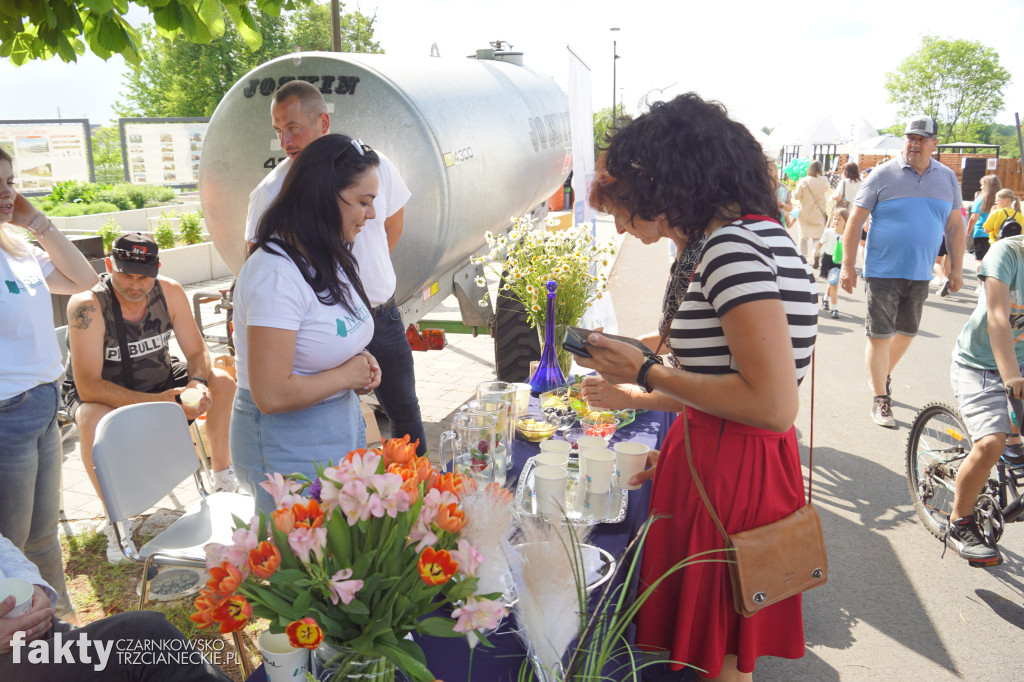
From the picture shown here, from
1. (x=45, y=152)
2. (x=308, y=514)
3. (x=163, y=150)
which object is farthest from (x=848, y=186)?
(x=45, y=152)

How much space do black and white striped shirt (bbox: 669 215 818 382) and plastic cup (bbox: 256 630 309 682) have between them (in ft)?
3.73

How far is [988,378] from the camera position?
3.23 m

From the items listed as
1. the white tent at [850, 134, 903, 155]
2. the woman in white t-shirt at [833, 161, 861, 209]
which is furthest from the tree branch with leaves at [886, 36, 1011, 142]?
the woman in white t-shirt at [833, 161, 861, 209]

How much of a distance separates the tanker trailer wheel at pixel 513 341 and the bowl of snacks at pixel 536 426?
2.14 metres

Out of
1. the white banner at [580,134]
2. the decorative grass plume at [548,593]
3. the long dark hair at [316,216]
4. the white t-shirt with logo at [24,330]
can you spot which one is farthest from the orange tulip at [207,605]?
the white banner at [580,134]

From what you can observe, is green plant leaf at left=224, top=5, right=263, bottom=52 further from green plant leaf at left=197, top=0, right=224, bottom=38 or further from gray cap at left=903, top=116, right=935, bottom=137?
gray cap at left=903, top=116, right=935, bottom=137

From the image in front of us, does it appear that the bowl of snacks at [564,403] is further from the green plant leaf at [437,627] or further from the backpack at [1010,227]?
the backpack at [1010,227]

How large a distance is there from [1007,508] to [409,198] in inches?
133

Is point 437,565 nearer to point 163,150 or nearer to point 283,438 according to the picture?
point 283,438

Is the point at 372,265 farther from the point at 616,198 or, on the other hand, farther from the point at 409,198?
the point at 616,198

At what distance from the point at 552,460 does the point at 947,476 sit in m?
2.81

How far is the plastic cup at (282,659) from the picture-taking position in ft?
3.87

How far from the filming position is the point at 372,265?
11.1 feet

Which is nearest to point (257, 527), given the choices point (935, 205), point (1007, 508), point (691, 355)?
point (691, 355)
